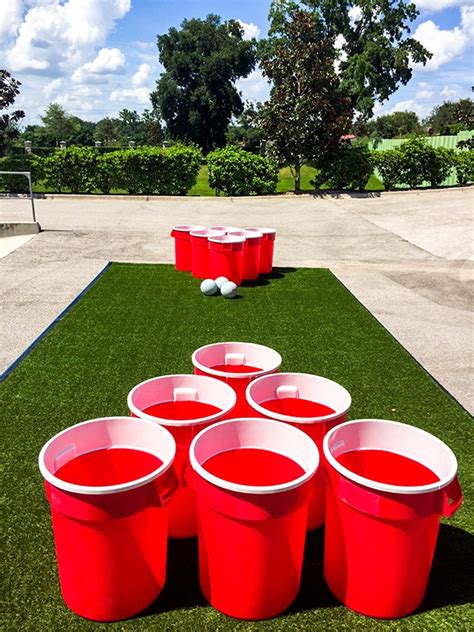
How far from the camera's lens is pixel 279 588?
2.78 metres

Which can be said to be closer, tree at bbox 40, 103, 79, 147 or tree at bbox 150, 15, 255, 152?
tree at bbox 150, 15, 255, 152

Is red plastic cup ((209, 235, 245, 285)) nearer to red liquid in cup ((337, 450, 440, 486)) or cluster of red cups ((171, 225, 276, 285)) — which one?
cluster of red cups ((171, 225, 276, 285))

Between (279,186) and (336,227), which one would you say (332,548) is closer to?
(336,227)

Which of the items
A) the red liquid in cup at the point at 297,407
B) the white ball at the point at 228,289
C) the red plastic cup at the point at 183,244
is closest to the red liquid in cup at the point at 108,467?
the red liquid in cup at the point at 297,407

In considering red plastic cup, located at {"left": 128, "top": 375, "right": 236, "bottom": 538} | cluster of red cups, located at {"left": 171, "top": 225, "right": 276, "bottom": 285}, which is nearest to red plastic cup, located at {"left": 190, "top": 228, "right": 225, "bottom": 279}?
cluster of red cups, located at {"left": 171, "top": 225, "right": 276, "bottom": 285}

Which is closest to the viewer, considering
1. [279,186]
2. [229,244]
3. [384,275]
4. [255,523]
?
[255,523]

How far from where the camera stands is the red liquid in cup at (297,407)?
11.2 feet

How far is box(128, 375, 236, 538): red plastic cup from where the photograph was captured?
327cm

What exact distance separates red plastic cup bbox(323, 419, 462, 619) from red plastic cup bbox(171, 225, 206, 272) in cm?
703

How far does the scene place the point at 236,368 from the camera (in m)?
3.97

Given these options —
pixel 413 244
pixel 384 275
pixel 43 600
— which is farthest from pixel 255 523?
pixel 413 244

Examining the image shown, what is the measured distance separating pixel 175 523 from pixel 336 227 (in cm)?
1322

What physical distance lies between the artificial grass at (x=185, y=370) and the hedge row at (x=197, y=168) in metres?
11.4

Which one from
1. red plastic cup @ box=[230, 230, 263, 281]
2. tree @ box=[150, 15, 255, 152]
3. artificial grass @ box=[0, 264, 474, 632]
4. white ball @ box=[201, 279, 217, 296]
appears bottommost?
artificial grass @ box=[0, 264, 474, 632]
